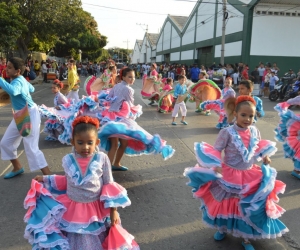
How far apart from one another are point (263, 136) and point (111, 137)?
525 centimetres

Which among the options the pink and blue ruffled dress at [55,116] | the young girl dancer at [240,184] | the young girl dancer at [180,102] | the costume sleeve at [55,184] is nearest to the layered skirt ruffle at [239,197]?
the young girl dancer at [240,184]

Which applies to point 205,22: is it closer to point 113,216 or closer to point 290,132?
point 290,132

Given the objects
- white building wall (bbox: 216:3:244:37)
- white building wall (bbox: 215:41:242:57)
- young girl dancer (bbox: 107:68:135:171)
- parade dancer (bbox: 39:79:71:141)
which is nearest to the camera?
young girl dancer (bbox: 107:68:135:171)

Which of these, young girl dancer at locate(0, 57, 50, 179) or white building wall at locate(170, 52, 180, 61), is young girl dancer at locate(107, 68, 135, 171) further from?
white building wall at locate(170, 52, 180, 61)

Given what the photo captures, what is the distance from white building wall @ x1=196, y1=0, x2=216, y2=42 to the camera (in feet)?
112

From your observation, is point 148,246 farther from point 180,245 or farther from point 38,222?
point 38,222

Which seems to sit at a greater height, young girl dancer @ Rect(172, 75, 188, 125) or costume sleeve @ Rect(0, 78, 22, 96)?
costume sleeve @ Rect(0, 78, 22, 96)

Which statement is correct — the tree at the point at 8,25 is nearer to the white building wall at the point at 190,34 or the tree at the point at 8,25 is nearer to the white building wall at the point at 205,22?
the white building wall at the point at 205,22

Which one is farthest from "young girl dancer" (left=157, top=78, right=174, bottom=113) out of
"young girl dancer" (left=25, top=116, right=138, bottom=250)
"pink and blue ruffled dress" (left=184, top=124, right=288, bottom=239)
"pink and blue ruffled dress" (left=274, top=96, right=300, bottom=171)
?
"young girl dancer" (left=25, top=116, right=138, bottom=250)

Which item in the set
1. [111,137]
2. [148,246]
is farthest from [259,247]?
[111,137]

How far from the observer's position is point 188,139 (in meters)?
8.76

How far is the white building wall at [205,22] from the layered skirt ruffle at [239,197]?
31.8 meters

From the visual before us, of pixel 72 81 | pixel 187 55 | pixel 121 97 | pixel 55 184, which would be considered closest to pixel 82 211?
pixel 55 184

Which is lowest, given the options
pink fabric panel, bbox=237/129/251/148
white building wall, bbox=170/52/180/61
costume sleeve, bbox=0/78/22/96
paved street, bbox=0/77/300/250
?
paved street, bbox=0/77/300/250
